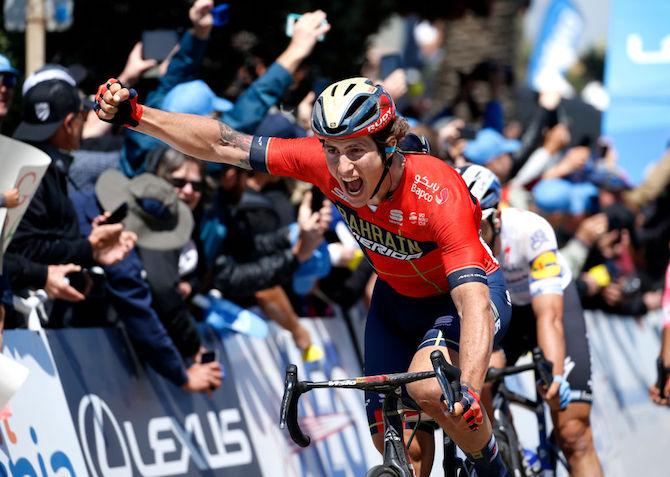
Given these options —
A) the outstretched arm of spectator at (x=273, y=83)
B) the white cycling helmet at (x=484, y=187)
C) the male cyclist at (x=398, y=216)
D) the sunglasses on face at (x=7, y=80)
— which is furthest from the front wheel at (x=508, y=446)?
the sunglasses on face at (x=7, y=80)

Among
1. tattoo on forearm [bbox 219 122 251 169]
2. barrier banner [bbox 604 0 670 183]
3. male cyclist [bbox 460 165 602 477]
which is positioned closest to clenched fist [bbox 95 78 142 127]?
tattoo on forearm [bbox 219 122 251 169]

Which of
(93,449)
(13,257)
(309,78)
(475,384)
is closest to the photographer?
(475,384)

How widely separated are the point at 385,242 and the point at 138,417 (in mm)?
2157

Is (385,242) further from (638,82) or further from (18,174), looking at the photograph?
(638,82)

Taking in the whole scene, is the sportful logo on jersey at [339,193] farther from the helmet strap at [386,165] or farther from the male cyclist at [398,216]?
the helmet strap at [386,165]

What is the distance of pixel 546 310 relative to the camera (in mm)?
7902

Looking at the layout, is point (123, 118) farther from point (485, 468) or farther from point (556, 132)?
point (556, 132)

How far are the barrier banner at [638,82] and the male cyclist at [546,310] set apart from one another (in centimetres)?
503

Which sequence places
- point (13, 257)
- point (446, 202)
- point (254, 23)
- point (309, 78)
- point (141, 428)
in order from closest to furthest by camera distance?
1. point (446, 202)
2. point (13, 257)
3. point (141, 428)
4. point (309, 78)
5. point (254, 23)

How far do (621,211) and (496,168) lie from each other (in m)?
2.60

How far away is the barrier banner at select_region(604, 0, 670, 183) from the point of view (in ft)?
43.7

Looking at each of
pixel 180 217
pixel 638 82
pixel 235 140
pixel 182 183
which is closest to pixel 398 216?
pixel 235 140

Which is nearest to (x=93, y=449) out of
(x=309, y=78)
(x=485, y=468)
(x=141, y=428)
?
(x=141, y=428)

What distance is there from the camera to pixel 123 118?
5766 mm
